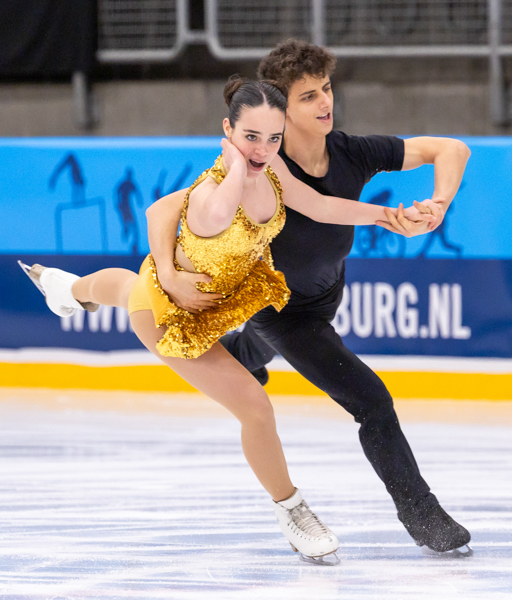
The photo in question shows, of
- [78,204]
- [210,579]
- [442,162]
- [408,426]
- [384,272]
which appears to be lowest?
→ [408,426]

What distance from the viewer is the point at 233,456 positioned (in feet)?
11.2

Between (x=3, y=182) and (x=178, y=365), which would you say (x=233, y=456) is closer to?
(x=178, y=365)

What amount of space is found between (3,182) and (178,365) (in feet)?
8.33

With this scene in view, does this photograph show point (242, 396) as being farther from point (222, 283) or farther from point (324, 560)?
point (324, 560)

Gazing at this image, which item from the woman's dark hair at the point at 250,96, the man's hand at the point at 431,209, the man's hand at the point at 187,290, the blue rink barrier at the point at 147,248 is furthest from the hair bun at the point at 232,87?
the blue rink barrier at the point at 147,248

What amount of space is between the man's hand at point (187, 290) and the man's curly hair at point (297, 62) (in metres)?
0.56

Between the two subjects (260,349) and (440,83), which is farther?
(440,83)

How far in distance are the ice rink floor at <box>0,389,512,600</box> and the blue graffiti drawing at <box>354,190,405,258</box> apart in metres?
0.74

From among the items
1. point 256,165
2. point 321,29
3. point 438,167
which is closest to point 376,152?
point 438,167


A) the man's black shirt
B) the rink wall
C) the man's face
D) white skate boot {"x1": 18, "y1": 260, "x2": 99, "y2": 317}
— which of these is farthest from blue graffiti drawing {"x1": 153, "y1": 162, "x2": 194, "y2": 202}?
the man's face

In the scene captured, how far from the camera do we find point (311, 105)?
2.37 meters

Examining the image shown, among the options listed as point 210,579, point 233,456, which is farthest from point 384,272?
point 210,579

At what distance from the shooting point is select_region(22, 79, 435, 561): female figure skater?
2074mm

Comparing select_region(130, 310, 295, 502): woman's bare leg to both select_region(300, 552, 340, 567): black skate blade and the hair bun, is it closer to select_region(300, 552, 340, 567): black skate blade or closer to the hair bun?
select_region(300, 552, 340, 567): black skate blade
